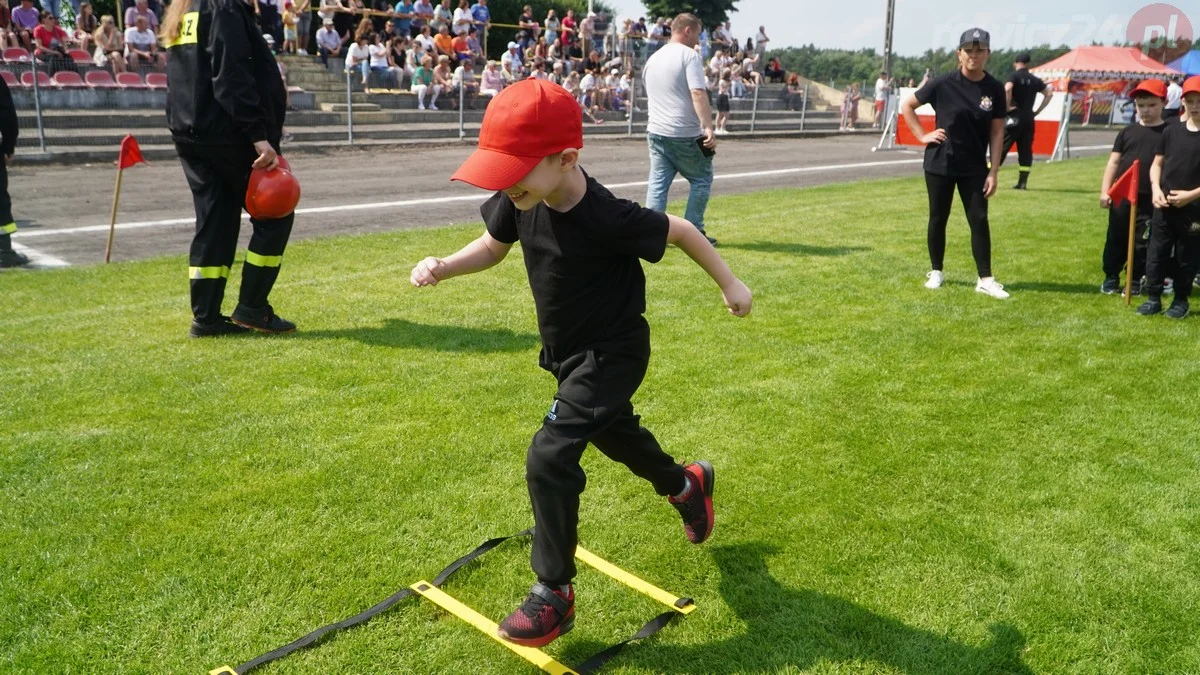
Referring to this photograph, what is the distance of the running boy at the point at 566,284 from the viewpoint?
2.80m

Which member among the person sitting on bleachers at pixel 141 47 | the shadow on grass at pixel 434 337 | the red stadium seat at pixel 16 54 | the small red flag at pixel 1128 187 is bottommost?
the shadow on grass at pixel 434 337

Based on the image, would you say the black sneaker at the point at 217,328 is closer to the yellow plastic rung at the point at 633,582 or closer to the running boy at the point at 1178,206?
the yellow plastic rung at the point at 633,582

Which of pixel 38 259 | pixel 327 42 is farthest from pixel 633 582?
pixel 327 42

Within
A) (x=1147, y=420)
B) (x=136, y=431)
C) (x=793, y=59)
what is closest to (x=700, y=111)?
(x=1147, y=420)

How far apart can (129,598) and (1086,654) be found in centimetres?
331

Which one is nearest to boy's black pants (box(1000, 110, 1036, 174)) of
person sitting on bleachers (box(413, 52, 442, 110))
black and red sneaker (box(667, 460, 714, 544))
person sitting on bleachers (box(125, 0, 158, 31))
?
black and red sneaker (box(667, 460, 714, 544))

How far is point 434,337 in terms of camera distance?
253 inches

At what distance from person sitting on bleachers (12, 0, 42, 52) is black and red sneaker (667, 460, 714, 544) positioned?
2013 centimetres

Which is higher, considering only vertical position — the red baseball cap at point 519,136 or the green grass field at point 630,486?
the red baseball cap at point 519,136

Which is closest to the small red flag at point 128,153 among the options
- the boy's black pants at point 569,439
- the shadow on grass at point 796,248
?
the shadow on grass at point 796,248

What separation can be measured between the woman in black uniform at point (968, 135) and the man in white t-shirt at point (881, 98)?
95.8 ft

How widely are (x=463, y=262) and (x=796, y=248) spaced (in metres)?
7.20

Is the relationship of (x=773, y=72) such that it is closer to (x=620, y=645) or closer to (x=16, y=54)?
(x=16, y=54)

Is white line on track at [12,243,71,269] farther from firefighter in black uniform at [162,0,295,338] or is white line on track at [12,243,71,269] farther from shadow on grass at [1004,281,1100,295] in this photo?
shadow on grass at [1004,281,1100,295]
